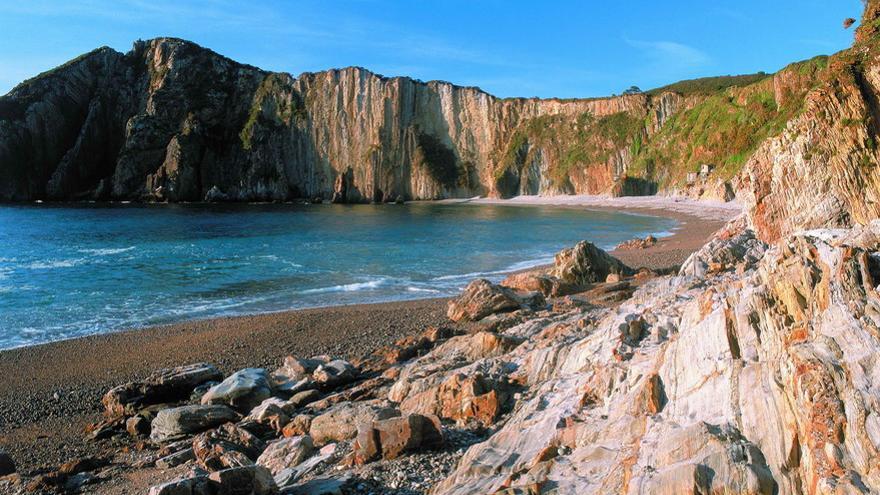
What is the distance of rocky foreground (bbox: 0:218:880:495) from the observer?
4.20 m

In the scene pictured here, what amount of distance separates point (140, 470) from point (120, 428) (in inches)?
90.8

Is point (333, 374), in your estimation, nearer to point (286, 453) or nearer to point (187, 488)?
point (286, 453)

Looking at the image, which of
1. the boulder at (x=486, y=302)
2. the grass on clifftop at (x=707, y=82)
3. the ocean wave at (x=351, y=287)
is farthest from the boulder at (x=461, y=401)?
the grass on clifftop at (x=707, y=82)

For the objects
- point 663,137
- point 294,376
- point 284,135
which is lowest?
point 294,376

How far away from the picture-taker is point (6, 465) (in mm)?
8953

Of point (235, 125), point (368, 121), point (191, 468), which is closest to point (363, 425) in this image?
point (191, 468)

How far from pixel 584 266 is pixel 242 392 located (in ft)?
39.9

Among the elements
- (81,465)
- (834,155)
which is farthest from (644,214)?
(81,465)

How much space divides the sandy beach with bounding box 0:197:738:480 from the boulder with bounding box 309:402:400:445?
3975 millimetres

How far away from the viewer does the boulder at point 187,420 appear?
31.7 feet

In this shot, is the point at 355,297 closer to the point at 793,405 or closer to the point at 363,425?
the point at 363,425

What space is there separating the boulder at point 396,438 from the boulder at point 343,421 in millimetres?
858

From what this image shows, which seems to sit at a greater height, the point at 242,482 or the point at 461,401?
the point at 461,401

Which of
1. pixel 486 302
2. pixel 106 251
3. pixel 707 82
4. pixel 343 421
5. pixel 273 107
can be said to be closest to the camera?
pixel 343 421
